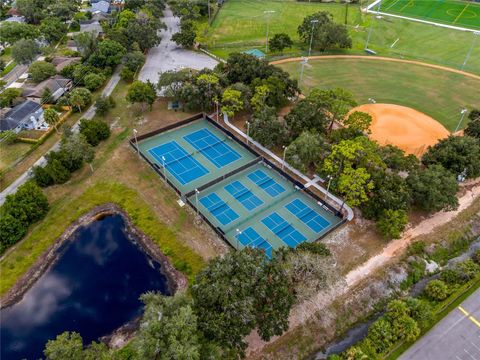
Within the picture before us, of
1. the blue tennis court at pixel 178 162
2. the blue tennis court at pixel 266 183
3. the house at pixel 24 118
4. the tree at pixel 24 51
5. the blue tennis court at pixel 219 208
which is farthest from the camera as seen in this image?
the tree at pixel 24 51

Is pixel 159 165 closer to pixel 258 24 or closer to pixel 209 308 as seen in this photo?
pixel 209 308

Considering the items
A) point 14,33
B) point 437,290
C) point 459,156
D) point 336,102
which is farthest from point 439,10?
point 14,33

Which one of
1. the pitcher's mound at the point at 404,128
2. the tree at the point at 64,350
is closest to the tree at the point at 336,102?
the pitcher's mound at the point at 404,128

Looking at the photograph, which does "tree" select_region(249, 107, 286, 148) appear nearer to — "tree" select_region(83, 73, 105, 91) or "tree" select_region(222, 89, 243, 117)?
"tree" select_region(222, 89, 243, 117)

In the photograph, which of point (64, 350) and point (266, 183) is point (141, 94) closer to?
point (266, 183)

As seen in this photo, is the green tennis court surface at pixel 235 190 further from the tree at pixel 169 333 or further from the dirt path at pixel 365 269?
the tree at pixel 169 333

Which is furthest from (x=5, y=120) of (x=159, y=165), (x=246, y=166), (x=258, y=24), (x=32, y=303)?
(x=258, y=24)

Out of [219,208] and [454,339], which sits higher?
[219,208]
